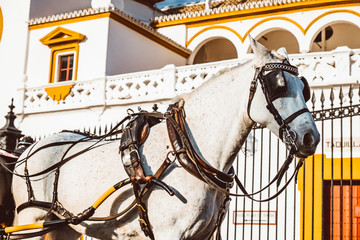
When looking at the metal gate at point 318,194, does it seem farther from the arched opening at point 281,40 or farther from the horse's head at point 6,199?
the arched opening at point 281,40

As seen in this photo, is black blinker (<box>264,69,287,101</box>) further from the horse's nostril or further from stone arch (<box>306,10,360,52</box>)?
stone arch (<box>306,10,360,52</box>)

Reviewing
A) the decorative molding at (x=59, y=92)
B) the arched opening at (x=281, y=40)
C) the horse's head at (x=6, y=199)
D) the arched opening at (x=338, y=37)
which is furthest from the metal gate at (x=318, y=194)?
the arched opening at (x=281, y=40)

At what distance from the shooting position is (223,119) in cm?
403

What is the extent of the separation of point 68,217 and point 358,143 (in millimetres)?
7627

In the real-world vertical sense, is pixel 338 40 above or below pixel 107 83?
above

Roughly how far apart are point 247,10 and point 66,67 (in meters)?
7.14

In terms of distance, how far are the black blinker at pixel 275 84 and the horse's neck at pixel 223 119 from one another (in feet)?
0.73

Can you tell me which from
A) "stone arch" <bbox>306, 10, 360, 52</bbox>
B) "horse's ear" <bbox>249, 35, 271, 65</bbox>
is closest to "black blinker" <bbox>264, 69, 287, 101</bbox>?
"horse's ear" <bbox>249, 35, 271, 65</bbox>

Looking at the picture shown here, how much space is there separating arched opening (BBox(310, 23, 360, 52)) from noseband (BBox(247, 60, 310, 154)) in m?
17.2

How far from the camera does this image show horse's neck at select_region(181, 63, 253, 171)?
3.97m

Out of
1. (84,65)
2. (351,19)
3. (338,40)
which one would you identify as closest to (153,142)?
(84,65)

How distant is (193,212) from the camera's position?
3.79 m

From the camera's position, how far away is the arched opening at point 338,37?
20.2 m

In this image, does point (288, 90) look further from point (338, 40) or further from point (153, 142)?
point (338, 40)
